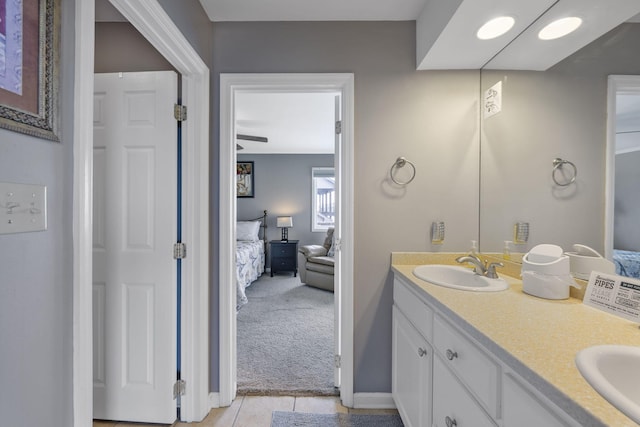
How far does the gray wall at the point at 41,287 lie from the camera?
0.63 m

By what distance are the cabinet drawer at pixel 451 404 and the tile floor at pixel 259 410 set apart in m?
0.74

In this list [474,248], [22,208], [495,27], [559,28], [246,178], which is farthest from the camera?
[246,178]

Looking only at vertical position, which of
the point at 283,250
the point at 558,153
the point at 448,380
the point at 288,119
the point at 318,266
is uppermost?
the point at 288,119

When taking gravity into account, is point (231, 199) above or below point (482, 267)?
above

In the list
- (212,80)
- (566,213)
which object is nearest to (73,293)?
(212,80)

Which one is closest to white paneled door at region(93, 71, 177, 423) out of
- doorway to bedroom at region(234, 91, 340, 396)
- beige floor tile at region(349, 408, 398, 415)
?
doorway to bedroom at region(234, 91, 340, 396)

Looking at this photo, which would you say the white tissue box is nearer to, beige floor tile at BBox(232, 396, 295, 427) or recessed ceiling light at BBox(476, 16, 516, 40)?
recessed ceiling light at BBox(476, 16, 516, 40)

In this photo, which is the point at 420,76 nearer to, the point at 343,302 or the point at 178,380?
the point at 343,302

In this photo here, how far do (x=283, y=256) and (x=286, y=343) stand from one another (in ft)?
9.14

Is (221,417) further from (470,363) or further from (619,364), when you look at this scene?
(619,364)

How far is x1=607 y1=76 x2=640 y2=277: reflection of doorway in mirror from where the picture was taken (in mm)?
995

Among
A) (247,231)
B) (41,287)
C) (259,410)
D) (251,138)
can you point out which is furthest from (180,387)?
(247,231)

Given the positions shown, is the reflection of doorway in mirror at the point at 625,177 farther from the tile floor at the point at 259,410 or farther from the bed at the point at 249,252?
the bed at the point at 249,252

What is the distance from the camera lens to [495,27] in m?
1.42
